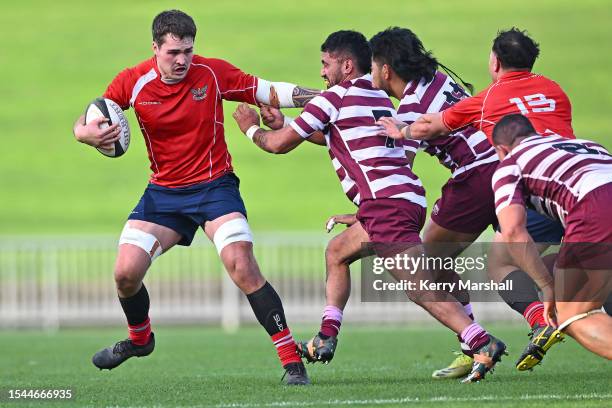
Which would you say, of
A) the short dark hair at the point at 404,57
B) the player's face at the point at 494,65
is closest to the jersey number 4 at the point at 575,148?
the player's face at the point at 494,65

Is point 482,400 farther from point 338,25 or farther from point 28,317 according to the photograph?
point 338,25

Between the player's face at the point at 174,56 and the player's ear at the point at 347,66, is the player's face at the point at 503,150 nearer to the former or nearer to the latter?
the player's ear at the point at 347,66

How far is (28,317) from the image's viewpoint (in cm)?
1792

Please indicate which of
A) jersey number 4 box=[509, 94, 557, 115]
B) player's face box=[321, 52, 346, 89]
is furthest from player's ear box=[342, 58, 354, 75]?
jersey number 4 box=[509, 94, 557, 115]

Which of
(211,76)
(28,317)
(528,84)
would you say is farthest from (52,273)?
(528,84)

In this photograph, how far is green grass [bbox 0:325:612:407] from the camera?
752 cm

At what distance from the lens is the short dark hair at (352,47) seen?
29.1 ft

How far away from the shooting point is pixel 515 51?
8.14 metres

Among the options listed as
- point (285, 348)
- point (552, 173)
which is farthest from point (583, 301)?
point (285, 348)

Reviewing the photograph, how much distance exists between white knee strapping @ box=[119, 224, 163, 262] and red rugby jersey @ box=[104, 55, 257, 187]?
0.39m

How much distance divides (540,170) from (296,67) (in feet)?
75.9

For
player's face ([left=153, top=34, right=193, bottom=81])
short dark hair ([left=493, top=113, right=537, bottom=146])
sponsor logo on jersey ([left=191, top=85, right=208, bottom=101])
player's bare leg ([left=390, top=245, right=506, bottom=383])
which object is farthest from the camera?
sponsor logo on jersey ([left=191, top=85, right=208, bottom=101])

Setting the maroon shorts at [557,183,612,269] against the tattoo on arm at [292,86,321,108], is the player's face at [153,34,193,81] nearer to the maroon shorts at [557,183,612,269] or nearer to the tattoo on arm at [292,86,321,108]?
the tattoo on arm at [292,86,321,108]

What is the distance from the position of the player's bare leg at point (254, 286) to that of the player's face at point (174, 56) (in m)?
1.07
